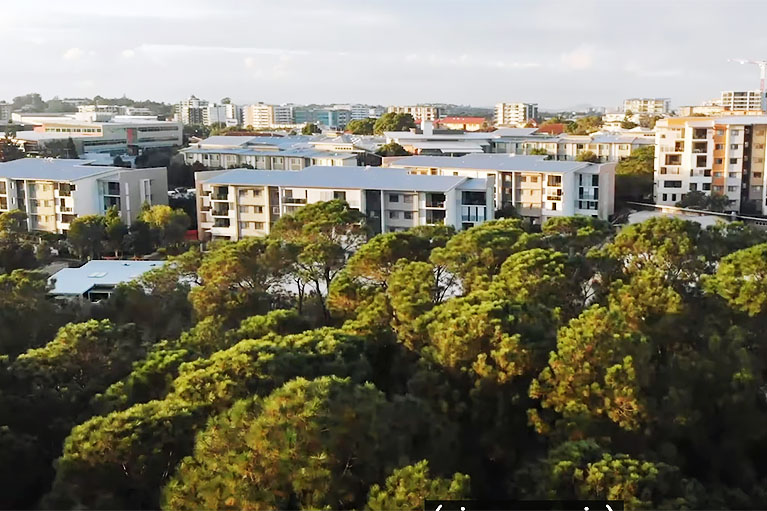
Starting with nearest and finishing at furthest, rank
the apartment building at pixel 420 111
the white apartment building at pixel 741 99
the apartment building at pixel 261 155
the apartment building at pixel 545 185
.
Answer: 1. the apartment building at pixel 545 185
2. the apartment building at pixel 261 155
3. the white apartment building at pixel 741 99
4. the apartment building at pixel 420 111

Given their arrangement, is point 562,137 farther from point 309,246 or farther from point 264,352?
point 264,352

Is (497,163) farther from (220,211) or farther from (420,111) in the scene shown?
(420,111)

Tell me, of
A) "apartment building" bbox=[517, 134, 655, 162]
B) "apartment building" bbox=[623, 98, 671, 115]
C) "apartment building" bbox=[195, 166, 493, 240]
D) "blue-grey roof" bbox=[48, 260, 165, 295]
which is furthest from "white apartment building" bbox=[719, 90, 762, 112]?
"blue-grey roof" bbox=[48, 260, 165, 295]

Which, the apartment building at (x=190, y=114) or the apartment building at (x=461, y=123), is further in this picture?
the apartment building at (x=190, y=114)

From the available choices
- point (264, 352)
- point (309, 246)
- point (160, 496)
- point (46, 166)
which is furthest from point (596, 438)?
point (46, 166)

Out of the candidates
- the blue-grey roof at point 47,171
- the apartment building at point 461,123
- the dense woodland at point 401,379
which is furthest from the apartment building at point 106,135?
the dense woodland at point 401,379

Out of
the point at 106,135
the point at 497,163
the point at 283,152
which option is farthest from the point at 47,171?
the point at 106,135

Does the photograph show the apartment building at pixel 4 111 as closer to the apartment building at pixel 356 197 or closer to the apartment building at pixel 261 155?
the apartment building at pixel 261 155
